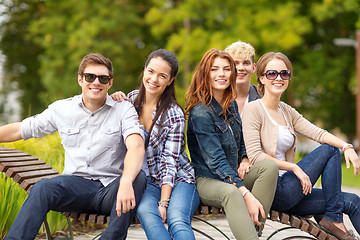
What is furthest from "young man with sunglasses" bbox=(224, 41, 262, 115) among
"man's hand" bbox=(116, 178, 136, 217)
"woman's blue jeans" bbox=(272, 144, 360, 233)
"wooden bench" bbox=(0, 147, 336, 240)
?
"man's hand" bbox=(116, 178, 136, 217)

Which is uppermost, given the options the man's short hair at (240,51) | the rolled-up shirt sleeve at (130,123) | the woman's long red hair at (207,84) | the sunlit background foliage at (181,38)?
the sunlit background foliage at (181,38)

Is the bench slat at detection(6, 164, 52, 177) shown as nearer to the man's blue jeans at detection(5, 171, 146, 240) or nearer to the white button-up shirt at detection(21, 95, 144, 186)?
the white button-up shirt at detection(21, 95, 144, 186)

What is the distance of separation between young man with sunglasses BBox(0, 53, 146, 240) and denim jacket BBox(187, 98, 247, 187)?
426 millimetres

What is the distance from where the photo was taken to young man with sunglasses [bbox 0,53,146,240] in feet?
10.4

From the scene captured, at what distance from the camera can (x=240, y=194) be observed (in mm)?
3158

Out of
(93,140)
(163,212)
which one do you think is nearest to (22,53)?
(93,140)

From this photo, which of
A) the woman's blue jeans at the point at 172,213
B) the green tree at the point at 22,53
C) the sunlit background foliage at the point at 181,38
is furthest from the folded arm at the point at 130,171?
the green tree at the point at 22,53

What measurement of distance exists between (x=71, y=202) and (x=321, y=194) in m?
1.78

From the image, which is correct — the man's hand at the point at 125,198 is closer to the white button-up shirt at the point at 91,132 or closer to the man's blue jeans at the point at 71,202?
the man's blue jeans at the point at 71,202

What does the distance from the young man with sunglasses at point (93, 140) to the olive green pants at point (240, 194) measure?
0.46 m

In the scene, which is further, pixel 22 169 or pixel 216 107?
pixel 22 169

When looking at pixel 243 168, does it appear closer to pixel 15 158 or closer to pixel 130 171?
pixel 130 171

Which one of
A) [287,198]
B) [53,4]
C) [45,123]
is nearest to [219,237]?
[287,198]

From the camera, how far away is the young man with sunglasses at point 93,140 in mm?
3182
